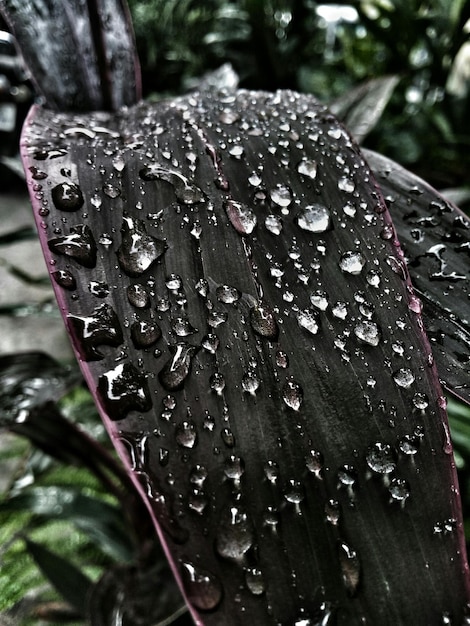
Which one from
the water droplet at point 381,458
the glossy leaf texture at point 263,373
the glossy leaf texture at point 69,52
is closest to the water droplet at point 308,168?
the glossy leaf texture at point 263,373

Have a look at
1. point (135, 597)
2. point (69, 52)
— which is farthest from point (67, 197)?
point (135, 597)

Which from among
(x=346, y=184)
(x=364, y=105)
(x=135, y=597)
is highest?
(x=364, y=105)

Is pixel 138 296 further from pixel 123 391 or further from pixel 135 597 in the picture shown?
pixel 135 597

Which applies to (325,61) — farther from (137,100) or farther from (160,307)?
(160,307)

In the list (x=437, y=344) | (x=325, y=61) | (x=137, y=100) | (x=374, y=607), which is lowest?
(x=374, y=607)

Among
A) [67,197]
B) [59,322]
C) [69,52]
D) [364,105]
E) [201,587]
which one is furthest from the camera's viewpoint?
[59,322]

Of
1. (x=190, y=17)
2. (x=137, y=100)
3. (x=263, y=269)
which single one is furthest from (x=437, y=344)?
(x=190, y=17)

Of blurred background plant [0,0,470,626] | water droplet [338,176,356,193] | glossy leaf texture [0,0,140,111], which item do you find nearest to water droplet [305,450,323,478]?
water droplet [338,176,356,193]
